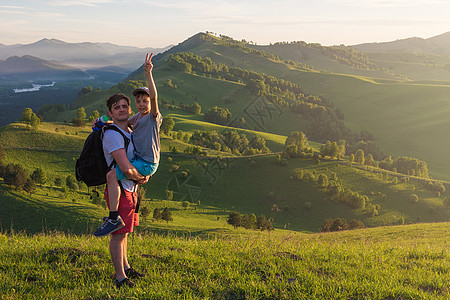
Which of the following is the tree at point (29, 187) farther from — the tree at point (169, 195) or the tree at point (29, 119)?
the tree at point (29, 119)

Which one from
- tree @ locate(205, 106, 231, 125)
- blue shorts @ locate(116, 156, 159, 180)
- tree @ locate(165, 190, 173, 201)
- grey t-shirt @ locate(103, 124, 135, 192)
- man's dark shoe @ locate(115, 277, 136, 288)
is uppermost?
grey t-shirt @ locate(103, 124, 135, 192)

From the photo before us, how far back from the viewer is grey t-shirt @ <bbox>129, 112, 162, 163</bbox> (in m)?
5.89

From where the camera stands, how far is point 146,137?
591cm

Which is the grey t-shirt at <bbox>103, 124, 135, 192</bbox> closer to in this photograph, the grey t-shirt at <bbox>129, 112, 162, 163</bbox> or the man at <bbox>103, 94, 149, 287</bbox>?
the man at <bbox>103, 94, 149, 287</bbox>

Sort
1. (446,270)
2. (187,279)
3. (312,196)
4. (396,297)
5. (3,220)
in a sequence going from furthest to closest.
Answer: (312,196) < (3,220) < (446,270) < (187,279) < (396,297)

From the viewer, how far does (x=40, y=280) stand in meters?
5.73

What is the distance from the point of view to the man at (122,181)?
5.50 m

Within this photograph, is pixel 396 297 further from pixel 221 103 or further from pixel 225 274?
pixel 221 103

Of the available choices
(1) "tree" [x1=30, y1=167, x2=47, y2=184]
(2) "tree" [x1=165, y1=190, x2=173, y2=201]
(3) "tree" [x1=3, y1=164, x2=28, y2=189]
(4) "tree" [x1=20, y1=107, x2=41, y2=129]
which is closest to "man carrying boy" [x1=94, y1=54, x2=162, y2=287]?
(3) "tree" [x1=3, y1=164, x2=28, y2=189]

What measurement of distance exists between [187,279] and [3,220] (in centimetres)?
4870

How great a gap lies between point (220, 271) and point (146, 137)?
10.7 feet

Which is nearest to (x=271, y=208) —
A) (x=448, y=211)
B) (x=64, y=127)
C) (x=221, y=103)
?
(x=448, y=211)

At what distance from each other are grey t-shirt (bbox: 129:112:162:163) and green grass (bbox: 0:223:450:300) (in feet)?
8.31

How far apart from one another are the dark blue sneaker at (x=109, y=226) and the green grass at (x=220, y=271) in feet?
3.49
